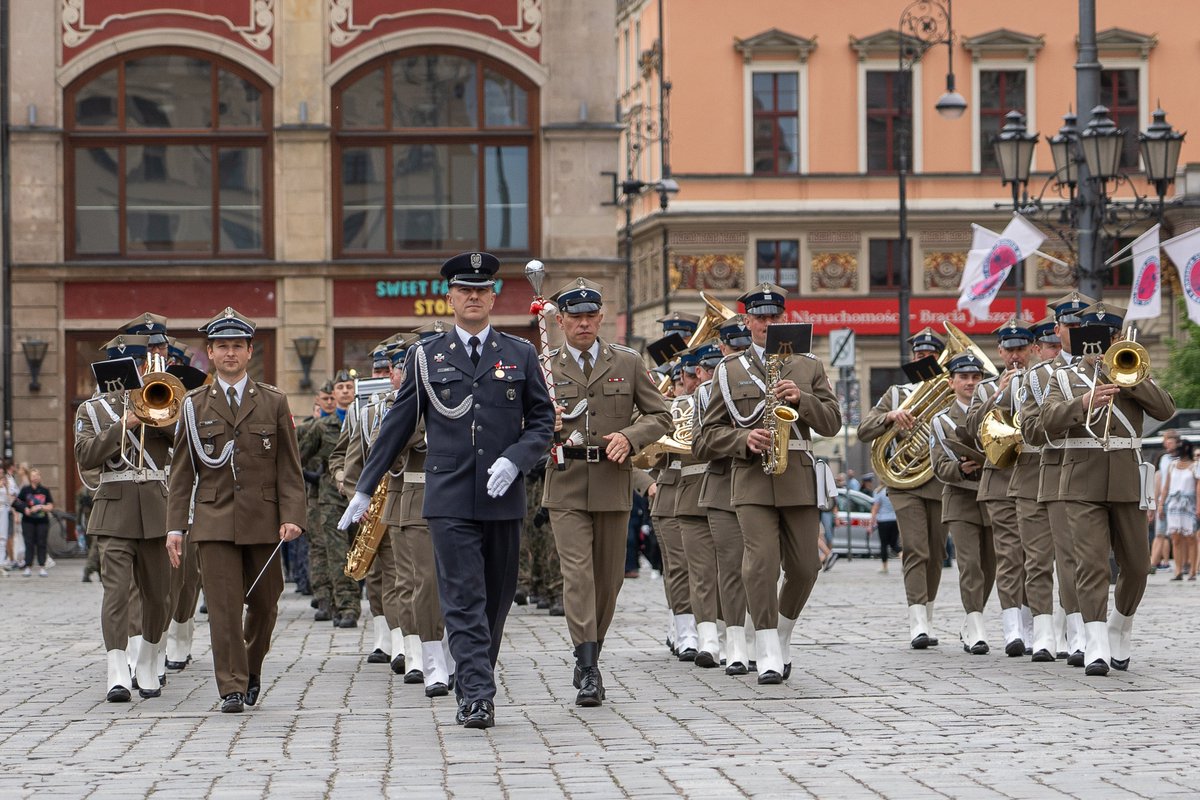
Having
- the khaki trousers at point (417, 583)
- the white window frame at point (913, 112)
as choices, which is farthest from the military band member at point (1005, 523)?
the white window frame at point (913, 112)

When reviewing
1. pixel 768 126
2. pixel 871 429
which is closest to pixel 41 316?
pixel 871 429

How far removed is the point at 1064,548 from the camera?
13.2m

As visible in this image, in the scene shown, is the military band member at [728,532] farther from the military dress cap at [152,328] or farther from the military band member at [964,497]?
the military dress cap at [152,328]

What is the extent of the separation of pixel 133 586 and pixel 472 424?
2.94 meters

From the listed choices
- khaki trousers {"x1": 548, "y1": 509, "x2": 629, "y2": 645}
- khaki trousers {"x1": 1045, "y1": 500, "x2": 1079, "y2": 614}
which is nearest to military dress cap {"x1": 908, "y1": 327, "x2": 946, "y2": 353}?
khaki trousers {"x1": 1045, "y1": 500, "x2": 1079, "y2": 614}

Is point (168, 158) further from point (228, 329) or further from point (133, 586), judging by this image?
point (228, 329)

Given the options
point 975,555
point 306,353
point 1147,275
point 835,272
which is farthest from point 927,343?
point 835,272

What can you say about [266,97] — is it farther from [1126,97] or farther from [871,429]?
[1126,97]

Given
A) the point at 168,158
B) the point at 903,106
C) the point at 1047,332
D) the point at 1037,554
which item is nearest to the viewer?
the point at 1047,332

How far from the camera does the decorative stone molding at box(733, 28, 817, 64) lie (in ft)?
216

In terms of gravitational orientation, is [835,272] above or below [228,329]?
above

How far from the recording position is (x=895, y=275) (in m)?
65.1

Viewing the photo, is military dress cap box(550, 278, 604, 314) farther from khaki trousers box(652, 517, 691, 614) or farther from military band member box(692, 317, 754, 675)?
khaki trousers box(652, 517, 691, 614)

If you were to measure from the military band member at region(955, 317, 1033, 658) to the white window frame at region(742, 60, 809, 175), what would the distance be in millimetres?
51249
